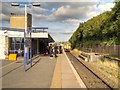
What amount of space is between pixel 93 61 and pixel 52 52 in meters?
9.04

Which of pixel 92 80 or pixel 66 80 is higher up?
pixel 66 80

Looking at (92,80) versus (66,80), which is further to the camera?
(92,80)

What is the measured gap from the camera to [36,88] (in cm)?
1195

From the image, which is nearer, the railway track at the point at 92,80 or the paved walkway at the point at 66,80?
the paved walkway at the point at 66,80

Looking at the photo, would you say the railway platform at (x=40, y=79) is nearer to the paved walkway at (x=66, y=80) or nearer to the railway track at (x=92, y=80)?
the paved walkway at (x=66, y=80)

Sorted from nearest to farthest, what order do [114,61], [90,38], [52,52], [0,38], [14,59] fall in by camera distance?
1. [114,61]
2. [14,59]
3. [0,38]
4. [52,52]
5. [90,38]

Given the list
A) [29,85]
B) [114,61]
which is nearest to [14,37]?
[114,61]

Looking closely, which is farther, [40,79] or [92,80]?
[92,80]

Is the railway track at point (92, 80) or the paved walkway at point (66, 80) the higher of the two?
the paved walkway at point (66, 80)

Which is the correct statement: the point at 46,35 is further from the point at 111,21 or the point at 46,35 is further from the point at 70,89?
the point at 70,89

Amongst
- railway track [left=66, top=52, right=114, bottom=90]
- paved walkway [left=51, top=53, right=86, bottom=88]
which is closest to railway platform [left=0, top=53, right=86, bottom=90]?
paved walkway [left=51, top=53, right=86, bottom=88]

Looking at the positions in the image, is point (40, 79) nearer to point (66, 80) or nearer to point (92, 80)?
point (66, 80)

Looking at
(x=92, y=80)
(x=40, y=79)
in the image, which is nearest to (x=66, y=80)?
(x=40, y=79)

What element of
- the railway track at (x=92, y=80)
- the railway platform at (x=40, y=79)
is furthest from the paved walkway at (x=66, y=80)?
the railway track at (x=92, y=80)
